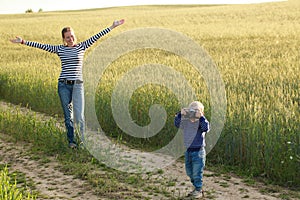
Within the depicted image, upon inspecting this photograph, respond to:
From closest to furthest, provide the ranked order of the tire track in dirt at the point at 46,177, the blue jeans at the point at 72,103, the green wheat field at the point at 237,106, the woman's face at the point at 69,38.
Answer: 1. the tire track in dirt at the point at 46,177
2. the green wheat field at the point at 237,106
3. the woman's face at the point at 69,38
4. the blue jeans at the point at 72,103

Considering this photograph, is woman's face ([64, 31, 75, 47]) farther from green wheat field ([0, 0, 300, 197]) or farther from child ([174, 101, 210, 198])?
child ([174, 101, 210, 198])

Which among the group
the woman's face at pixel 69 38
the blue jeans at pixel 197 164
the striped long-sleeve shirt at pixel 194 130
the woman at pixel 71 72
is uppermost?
the woman's face at pixel 69 38

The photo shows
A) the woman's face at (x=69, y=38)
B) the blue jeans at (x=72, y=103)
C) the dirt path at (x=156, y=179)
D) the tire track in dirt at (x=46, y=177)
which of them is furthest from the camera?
the blue jeans at (x=72, y=103)

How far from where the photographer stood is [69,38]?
8.14 metres

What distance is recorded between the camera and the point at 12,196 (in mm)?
5215

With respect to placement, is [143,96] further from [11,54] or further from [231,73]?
[11,54]

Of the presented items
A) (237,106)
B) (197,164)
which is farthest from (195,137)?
(237,106)

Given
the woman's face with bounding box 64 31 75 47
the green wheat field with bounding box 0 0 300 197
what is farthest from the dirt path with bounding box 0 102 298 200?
the woman's face with bounding box 64 31 75 47

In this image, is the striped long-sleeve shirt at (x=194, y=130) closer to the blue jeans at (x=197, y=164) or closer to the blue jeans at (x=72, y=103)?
the blue jeans at (x=197, y=164)

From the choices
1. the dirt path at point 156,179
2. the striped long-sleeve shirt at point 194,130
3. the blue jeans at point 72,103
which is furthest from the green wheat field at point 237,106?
the striped long-sleeve shirt at point 194,130

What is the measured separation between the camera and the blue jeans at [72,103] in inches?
322

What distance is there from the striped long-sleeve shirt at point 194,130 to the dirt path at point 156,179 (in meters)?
0.62

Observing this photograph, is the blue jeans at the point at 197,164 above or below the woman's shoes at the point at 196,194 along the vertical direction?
above

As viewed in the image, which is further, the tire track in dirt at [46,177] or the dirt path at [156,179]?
the tire track in dirt at [46,177]
